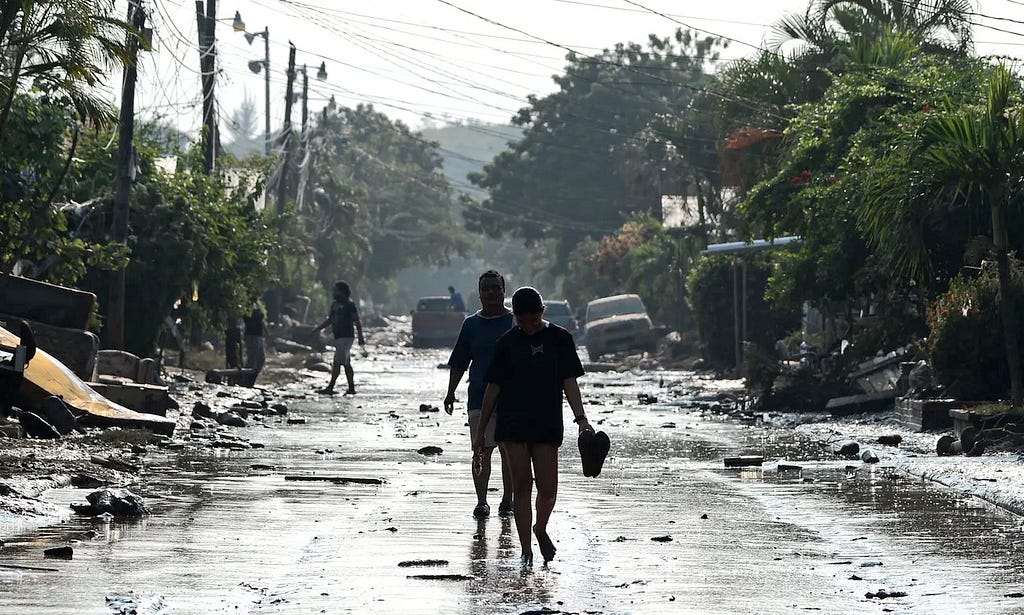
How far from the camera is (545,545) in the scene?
376 inches

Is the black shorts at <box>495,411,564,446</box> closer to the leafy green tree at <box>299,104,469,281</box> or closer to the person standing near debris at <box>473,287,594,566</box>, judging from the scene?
the person standing near debris at <box>473,287,594,566</box>

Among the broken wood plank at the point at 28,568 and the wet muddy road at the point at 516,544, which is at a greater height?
the broken wood plank at the point at 28,568

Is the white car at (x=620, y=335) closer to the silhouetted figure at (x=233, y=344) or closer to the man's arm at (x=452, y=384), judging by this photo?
the silhouetted figure at (x=233, y=344)

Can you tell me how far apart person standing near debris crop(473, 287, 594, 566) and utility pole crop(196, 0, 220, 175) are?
24263 millimetres

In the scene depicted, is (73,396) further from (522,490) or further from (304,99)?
(304,99)

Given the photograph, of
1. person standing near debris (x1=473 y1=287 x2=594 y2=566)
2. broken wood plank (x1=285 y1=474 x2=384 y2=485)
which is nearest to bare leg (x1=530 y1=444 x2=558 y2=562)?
person standing near debris (x1=473 y1=287 x2=594 y2=566)

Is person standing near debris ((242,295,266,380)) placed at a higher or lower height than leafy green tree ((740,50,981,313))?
lower

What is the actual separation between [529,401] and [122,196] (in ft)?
57.2

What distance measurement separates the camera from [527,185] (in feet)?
320

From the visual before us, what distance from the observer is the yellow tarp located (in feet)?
57.7

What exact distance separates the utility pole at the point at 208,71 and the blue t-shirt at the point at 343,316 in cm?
693

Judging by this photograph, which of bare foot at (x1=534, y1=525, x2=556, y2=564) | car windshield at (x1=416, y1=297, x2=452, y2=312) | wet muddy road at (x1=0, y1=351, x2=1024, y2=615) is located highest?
car windshield at (x1=416, y1=297, x2=452, y2=312)

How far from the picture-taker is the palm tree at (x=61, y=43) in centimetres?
1959

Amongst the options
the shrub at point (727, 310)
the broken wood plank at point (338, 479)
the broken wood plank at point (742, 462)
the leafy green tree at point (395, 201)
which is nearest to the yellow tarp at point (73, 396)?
the broken wood plank at point (338, 479)
